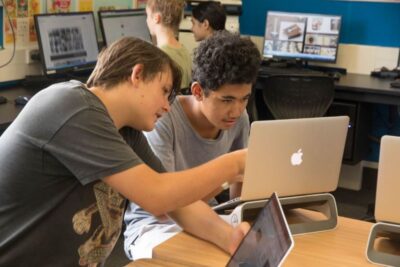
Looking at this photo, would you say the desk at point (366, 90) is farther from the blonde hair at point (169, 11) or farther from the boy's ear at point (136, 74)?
the boy's ear at point (136, 74)

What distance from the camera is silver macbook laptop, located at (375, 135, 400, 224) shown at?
1.52 meters

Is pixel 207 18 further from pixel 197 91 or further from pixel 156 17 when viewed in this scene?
pixel 197 91

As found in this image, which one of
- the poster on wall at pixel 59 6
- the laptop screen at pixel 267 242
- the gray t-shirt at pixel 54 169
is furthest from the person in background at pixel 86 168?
the poster on wall at pixel 59 6

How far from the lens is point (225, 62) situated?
191 cm

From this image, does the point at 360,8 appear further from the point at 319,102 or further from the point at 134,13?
the point at 134,13

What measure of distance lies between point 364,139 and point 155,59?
3.16 meters

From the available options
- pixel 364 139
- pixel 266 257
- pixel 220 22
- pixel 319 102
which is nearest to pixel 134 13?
pixel 220 22

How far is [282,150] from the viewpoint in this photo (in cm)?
165

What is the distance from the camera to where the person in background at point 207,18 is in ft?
13.6

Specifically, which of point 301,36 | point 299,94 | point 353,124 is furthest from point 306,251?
point 301,36

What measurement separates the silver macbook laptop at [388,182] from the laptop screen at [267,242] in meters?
0.38

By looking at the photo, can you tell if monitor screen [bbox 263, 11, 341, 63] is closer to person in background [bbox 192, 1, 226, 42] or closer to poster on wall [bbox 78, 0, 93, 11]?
person in background [bbox 192, 1, 226, 42]

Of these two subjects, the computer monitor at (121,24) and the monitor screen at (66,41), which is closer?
the monitor screen at (66,41)

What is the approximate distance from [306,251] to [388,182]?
282mm
